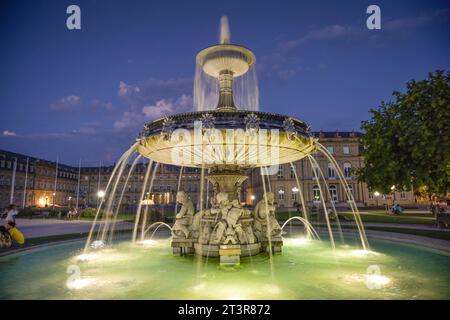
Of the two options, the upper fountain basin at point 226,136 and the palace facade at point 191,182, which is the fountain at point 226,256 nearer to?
the upper fountain basin at point 226,136

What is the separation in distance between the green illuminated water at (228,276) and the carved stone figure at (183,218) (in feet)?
2.63

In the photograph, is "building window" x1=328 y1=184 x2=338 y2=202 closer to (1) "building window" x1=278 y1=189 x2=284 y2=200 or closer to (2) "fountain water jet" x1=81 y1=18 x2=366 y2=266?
(1) "building window" x1=278 y1=189 x2=284 y2=200

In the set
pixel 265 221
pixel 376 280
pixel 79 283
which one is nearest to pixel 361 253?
pixel 265 221

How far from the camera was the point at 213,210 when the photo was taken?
9180 millimetres

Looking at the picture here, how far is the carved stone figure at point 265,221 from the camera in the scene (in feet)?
30.8

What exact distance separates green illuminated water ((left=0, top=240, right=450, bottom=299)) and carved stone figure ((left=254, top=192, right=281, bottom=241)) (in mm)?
800

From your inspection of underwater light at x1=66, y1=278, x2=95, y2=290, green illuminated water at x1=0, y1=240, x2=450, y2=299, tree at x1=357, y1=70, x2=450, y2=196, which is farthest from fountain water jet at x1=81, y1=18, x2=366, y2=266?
tree at x1=357, y1=70, x2=450, y2=196

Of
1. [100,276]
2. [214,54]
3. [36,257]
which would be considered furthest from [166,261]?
[214,54]

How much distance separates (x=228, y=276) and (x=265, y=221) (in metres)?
3.48

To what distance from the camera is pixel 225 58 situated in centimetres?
950

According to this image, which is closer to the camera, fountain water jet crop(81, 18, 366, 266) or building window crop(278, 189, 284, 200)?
fountain water jet crop(81, 18, 366, 266)

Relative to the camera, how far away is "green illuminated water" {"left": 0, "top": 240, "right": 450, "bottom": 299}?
5250mm

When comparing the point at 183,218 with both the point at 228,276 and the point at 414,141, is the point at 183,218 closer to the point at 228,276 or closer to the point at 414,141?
the point at 228,276
